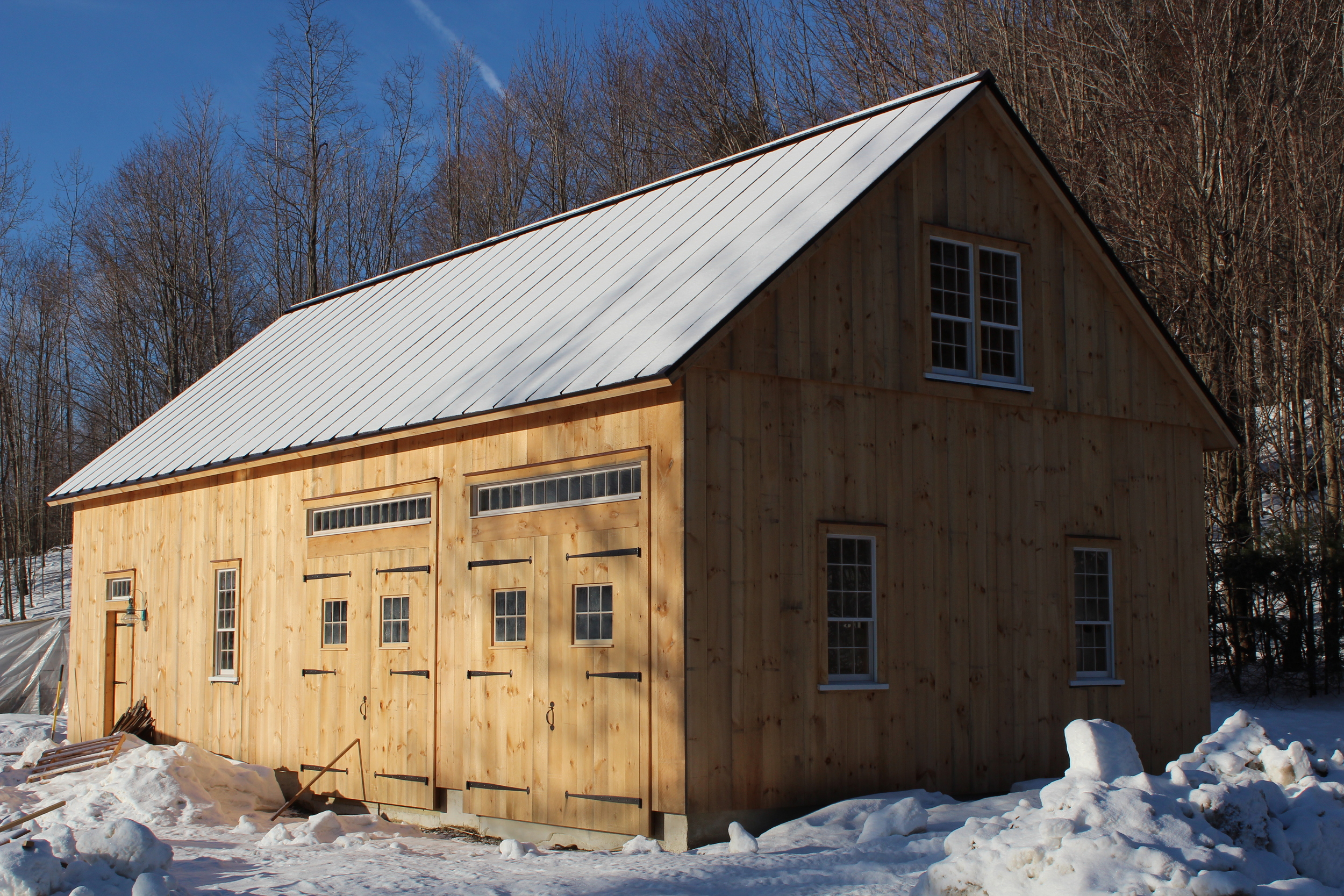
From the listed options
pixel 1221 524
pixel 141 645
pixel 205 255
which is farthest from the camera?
pixel 205 255

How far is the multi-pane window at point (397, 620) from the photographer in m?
13.7

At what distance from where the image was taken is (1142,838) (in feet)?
22.1

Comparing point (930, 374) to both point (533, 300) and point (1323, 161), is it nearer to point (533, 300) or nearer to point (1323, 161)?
point (533, 300)

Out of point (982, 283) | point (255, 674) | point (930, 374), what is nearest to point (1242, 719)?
point (930, 374)

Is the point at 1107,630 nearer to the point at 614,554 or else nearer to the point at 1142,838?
the point at 614,554

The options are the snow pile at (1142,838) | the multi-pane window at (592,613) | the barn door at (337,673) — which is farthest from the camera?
the barn door at (337,673)

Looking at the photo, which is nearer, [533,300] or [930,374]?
[930,374]

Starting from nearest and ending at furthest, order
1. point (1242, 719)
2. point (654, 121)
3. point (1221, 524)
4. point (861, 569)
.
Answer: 1. point (1242, 719)
2. point (861, 569)
3. point (1221, 524)
4. point (654, 121)

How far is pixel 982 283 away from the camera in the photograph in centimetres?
1313

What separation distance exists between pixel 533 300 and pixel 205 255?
99.9 ft

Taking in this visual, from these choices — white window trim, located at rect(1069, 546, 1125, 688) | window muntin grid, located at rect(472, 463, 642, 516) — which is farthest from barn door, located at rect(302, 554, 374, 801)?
white window trim, located at rect(1069, 546, 1125, 688)

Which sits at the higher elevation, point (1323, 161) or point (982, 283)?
point (1323, 161)

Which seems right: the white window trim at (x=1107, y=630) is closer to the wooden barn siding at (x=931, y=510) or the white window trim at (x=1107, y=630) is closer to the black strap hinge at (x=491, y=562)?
the wooden barn siding at (x=931, y=510)

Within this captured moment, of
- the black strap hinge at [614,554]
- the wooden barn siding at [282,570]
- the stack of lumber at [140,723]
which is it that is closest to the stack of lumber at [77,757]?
the stack of lumber at [140,723]
